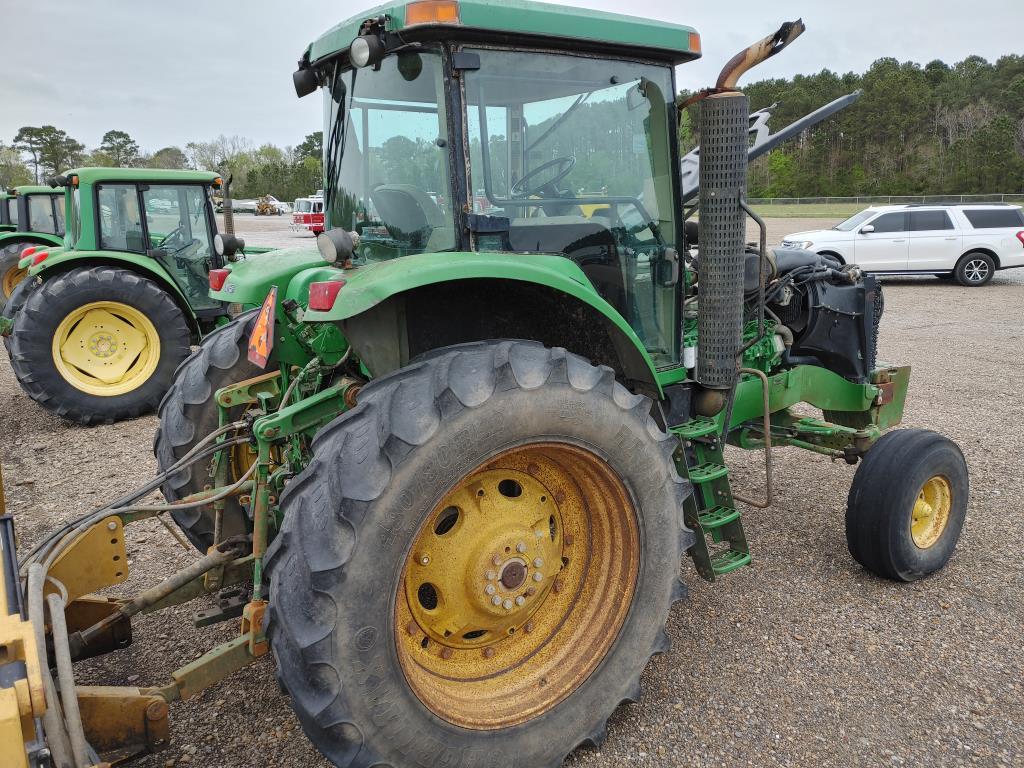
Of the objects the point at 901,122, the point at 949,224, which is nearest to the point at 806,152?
the point at 901,122

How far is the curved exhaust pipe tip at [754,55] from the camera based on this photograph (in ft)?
9.35

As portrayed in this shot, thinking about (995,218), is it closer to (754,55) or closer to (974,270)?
(974,270)

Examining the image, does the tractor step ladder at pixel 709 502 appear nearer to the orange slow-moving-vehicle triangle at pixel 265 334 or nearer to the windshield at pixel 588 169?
the windshield at pixel 588 169

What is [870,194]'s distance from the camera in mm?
45156

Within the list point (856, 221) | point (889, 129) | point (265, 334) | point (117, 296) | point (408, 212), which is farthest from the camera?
point (889, 129)

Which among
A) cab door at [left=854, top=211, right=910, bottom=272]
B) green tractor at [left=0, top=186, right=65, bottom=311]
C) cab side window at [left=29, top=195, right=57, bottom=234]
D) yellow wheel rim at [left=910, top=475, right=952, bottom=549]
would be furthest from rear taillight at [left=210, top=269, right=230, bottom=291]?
cab door at [left=854, top=211, right=910, bottom=272]

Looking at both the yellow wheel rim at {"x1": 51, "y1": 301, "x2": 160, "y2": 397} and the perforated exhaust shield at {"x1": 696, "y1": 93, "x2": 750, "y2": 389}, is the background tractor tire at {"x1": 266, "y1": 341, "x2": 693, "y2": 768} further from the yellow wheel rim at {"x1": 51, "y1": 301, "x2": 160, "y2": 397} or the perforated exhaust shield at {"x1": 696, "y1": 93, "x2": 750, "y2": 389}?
the yellow wheel rim at {"x1": 51, "y1": 301, "x2": 160, "y2": 397}

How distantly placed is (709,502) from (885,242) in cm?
1363

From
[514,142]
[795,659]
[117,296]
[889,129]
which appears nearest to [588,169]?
[514,142]

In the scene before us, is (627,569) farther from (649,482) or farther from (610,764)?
(610,764)

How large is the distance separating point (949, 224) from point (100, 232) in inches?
565

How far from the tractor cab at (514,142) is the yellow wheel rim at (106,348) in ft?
15.8

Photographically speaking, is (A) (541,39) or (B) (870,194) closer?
(A) (541,39)

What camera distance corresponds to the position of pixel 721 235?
9.91 ft
